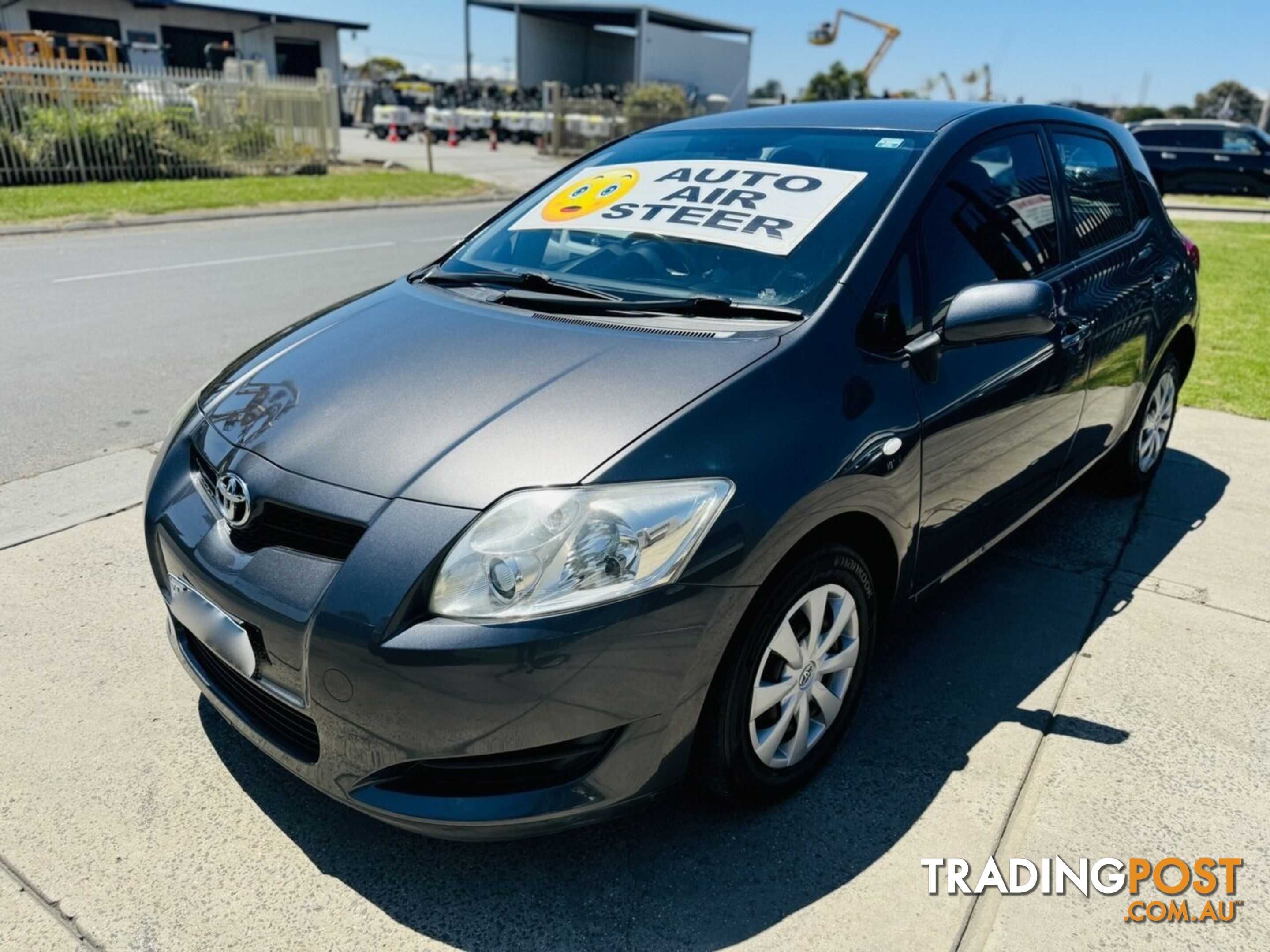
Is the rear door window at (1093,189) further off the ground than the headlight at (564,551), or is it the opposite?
the rear door window at (1093,189)

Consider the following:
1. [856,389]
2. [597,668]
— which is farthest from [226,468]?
[856,389]

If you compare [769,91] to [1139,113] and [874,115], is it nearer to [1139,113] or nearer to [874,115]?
[1139,113]

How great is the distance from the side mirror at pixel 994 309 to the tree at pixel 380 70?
2592 inches

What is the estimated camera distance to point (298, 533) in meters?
2.13

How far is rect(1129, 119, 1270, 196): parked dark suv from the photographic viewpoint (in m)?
22.1

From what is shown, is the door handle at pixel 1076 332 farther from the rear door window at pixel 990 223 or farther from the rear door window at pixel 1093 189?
the rear door window at pixel 1093 189

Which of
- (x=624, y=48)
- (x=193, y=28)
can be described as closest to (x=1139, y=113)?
(x=624, y=48)

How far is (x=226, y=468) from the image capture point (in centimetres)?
233

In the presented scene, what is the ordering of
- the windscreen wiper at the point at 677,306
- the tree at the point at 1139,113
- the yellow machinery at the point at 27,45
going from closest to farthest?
the windscreen wiper at the point at 677,306 → the yellow machinery at the point at 27,45 → the tree at the point at 1139,113

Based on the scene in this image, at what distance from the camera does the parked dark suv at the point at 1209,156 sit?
22.1 metres

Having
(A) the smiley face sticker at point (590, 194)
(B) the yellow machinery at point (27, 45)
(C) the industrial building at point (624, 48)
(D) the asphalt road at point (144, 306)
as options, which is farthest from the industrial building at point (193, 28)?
(A) the smiley face sticker at point (590, 194)

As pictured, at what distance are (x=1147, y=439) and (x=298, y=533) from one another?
13.2 feet

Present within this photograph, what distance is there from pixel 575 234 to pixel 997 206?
1384mm

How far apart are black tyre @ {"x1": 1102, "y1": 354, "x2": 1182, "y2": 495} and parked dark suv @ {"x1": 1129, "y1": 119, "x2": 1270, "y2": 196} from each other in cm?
2042
